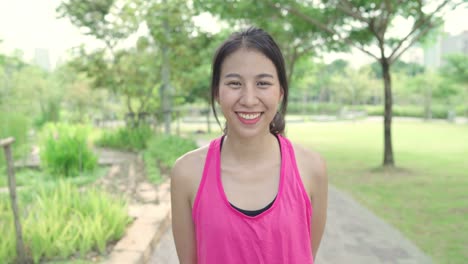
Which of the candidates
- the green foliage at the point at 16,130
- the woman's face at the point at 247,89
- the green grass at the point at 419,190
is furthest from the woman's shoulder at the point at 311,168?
the green foliage at the point at 16,130

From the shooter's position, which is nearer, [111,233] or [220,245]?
[220,245]

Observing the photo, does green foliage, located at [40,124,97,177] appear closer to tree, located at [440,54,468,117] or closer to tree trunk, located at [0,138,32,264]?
tree trunk, located at [0,138,32,264]

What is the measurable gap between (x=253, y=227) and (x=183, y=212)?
11.3 inches

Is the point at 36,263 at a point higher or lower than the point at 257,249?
lower

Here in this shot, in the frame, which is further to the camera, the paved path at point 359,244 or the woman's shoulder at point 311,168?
the paved path at point 359,244

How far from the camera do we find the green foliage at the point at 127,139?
11.4 meters

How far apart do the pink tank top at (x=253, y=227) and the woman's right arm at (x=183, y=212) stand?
0.20 ft

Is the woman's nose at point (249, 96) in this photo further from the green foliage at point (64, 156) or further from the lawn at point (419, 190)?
the green foliage at point (64, 156)

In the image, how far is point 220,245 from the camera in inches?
56.1

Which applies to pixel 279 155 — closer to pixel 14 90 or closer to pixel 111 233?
pixel 111 233

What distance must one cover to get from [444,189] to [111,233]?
228 inches

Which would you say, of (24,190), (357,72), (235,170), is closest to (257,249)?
(235,170)

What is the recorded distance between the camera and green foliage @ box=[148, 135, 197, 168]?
26.3ft

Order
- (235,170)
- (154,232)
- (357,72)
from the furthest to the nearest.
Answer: (357,72) → (154,232) → (235,170)
